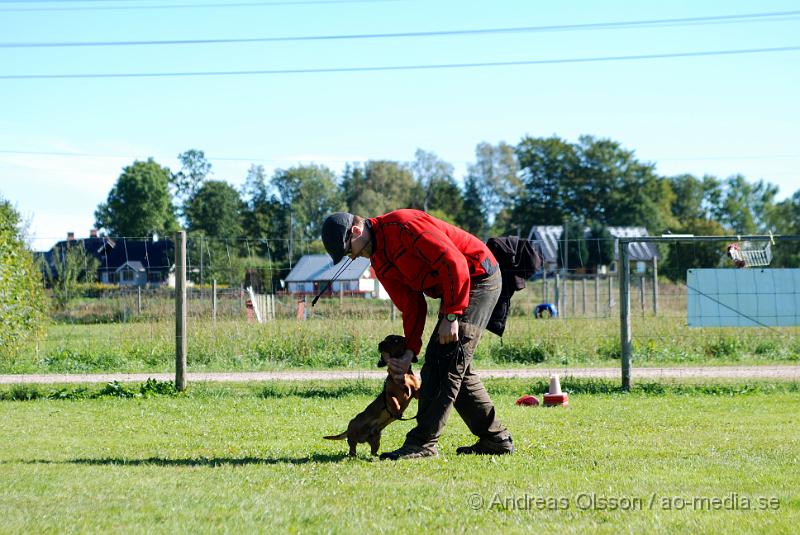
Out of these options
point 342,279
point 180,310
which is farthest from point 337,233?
point 180,310

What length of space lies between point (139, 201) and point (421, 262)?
8142 centimetres

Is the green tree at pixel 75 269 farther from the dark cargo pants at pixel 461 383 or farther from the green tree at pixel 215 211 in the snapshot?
the green tree at pixel 215 211

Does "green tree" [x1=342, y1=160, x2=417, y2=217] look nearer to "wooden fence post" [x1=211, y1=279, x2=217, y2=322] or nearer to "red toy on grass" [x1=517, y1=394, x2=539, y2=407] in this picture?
"wooden fence post" [x1=211, y1=279, x2=217, y2=322]

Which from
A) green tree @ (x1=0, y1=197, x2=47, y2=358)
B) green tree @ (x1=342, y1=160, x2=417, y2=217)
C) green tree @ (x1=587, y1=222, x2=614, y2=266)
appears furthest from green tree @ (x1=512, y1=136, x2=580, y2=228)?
green tree @ (x1=0, y1=197, x2=47, y2=358)

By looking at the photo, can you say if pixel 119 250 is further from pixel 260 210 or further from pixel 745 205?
pixel 745 205

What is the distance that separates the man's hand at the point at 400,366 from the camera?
21.4ft

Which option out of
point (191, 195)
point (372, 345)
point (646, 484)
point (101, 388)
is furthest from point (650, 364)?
point (191, 195)

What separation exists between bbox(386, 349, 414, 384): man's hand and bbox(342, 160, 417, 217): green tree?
2753 inches

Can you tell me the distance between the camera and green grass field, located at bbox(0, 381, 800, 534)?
452 centimetres

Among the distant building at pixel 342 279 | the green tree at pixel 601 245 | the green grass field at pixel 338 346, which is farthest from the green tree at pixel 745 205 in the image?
the green grass field at pixel 338 346

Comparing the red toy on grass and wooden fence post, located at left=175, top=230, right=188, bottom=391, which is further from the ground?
wooden fence post, located at left=175, top=230, right=188, bottom=391

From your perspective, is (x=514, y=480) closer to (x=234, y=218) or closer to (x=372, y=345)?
(x=372, y=345)

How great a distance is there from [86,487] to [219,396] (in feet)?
19.4

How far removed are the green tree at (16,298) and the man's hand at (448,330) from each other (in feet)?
31.2
